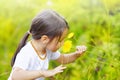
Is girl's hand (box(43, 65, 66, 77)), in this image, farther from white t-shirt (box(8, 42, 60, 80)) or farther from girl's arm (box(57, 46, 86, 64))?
girl's arm (box(57, 46, 86, 64))

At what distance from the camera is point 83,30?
16.1 feet

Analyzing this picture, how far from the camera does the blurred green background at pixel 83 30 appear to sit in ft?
13.4

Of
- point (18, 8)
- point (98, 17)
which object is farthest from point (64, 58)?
point (18, 8)

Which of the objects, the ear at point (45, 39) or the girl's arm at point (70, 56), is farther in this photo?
the girl's arm at point (70, 56)

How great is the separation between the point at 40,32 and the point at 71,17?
1370 mm

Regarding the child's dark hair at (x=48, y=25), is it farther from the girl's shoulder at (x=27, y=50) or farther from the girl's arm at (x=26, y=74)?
the girl's arm at (x=26, y=74)

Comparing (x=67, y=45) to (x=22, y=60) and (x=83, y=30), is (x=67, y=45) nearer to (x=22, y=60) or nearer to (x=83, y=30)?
(x=22, y=60)

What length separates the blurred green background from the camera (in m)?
4.09

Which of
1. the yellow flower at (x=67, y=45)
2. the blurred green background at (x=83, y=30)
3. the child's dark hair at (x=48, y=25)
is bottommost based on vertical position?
the blurred green background at (x=83, y=30)

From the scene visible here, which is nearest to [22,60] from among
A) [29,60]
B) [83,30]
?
[29,60]

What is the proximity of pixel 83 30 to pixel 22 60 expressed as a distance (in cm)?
135

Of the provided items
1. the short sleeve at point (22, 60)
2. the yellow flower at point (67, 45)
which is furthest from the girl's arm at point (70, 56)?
the short sleeve at point (22, 60)

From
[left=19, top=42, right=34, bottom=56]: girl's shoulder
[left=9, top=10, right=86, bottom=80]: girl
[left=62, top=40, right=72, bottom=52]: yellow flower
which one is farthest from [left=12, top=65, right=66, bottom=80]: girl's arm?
[left=62, top=40, right=72, bottom=52]: yellow flower

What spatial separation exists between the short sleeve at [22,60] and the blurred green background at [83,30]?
0.43 meters
